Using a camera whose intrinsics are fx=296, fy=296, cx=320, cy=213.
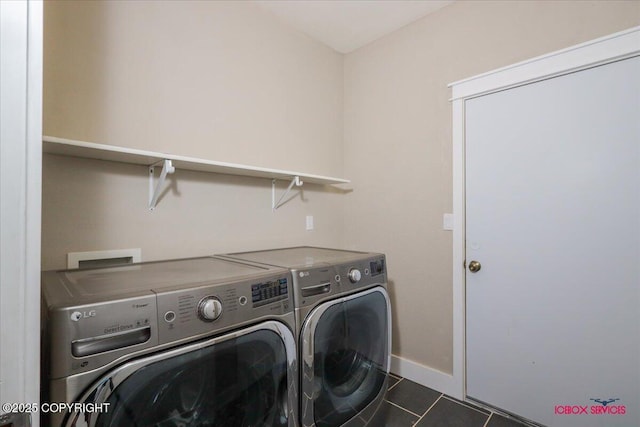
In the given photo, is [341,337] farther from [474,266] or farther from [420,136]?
[420,136]

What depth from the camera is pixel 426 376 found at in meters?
2.09

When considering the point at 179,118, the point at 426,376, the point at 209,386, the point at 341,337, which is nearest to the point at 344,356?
the point at 341,337

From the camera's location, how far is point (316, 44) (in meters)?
2.40

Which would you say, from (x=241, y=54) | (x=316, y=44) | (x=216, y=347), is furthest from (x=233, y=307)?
(x=316, y=44)

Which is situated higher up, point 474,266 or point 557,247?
point 557,247

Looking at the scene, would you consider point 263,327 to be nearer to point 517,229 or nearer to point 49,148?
point 49,148

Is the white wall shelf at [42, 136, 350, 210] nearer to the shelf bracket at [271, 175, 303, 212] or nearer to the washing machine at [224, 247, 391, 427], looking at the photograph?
the shelf bracket at [271, 175, 303, 212]

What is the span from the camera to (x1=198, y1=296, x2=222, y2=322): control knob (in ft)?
2.96

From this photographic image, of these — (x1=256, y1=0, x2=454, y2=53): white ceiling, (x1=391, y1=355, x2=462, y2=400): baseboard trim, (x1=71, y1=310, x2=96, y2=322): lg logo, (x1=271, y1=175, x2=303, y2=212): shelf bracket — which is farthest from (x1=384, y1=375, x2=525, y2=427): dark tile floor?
(x1=256, y1=0, x2=454, y2=53): white ceiling

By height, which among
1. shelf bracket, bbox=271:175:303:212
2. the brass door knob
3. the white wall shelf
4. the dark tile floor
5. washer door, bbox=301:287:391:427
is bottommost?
the dark tile floor

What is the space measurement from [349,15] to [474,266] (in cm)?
192

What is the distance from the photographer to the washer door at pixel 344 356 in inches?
47.6

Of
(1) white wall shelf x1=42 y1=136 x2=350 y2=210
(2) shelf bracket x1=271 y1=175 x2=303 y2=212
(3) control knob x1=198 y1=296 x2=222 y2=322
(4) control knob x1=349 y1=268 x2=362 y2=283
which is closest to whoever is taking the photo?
(3) control knob x1=198 y1=296 x2=222 y2=322

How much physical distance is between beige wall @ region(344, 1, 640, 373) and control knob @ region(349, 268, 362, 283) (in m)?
0.86
